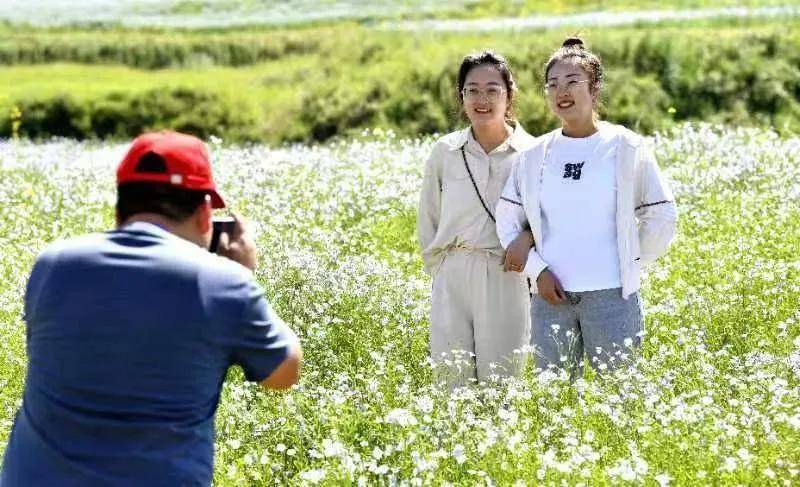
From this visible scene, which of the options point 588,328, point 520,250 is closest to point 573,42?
point 520,250

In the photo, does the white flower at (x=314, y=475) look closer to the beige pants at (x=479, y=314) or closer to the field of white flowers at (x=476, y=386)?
the field of white flowers at (x=476, y=386)

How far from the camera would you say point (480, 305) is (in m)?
5.47

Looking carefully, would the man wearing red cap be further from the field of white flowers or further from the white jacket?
the white jacket

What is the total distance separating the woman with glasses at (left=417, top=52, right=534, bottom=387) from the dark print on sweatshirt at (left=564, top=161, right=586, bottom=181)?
15.7 inches

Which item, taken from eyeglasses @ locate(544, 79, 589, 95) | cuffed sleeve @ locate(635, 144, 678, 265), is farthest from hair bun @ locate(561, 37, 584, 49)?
cuffed sleeve @ locate(635, 144, 678, 265)

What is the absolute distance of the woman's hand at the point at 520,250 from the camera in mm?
5152

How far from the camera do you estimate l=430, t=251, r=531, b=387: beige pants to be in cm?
547

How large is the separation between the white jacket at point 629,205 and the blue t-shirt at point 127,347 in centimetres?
241

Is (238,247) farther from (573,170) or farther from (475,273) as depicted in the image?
(475,273)

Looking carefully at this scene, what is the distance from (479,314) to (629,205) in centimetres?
90

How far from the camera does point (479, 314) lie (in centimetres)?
549

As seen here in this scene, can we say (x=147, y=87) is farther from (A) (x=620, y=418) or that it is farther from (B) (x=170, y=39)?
(A) (x=620, y=418)

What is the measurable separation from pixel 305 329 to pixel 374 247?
2.12 metres

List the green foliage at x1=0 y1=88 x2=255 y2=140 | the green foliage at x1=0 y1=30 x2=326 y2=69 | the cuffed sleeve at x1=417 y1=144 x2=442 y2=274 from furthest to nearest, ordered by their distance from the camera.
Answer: the green foliage at x1=0 y1=30 x2=326 y2=69, the green foliage at x1=0 y1=88 x2=255 y2=140, the cuffed sleeve at x1=417 y1=144 x2=442 y2=274
